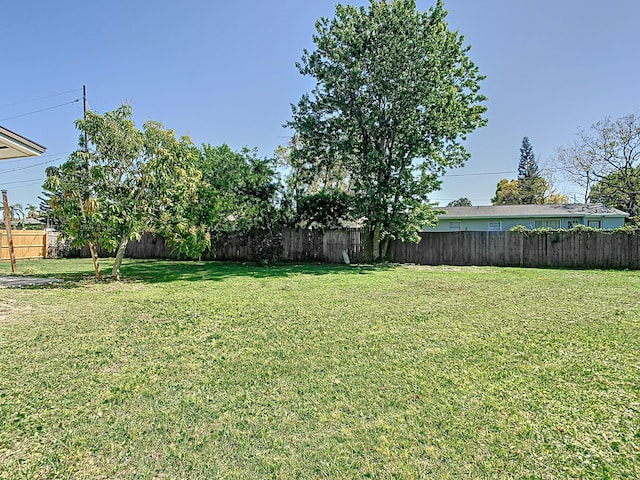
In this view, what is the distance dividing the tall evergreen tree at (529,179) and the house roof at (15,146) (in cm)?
3911

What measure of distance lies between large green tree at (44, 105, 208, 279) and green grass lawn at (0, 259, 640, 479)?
11.0 feet

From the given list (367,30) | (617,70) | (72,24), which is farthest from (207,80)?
(617,70)

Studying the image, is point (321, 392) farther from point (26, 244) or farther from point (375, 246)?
point (26, 244)

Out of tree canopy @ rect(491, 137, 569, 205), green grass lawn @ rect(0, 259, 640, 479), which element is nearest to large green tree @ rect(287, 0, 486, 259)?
green grass lawn @ rect(0, 259, 640, 479)

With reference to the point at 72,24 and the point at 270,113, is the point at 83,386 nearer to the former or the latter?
the point at 72,24

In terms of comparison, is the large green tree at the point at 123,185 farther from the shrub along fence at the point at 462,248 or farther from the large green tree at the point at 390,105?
the large green tree at the point at 390,105

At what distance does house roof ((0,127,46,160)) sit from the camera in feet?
16.3

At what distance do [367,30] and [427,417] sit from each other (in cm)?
1388

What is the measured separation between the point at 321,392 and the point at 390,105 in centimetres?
1252

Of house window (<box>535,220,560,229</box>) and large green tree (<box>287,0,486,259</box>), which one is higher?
large green tree (<box>287,0,486,259</box>)

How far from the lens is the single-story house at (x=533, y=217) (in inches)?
793

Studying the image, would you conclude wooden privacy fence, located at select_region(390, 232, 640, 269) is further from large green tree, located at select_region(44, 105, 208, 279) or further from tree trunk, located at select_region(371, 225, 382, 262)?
large green tree, located at select_region(44, 105, 208, 279)

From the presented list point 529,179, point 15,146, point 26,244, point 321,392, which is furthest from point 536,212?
point 26,244

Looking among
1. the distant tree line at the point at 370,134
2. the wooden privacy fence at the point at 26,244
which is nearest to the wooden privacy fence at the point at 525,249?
the distant tree line at the point at 370,134
